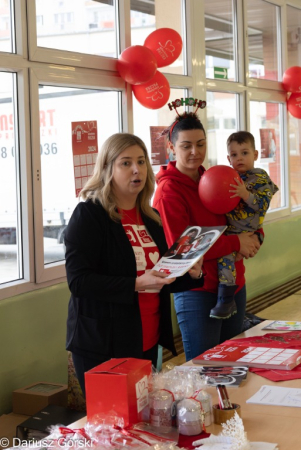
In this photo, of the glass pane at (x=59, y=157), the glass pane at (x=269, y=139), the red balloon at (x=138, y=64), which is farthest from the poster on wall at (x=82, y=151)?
the glass pane at (x=269, y=139)

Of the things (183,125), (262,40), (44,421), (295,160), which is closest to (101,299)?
(183,125)

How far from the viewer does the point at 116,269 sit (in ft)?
7.46

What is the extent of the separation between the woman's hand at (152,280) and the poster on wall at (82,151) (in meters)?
2.12

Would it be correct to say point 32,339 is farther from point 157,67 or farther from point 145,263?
point 157,67

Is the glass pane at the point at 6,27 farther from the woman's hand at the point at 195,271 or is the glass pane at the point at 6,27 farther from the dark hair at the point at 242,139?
the woman's hand at the point at 195,271

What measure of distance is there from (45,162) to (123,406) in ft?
8.65

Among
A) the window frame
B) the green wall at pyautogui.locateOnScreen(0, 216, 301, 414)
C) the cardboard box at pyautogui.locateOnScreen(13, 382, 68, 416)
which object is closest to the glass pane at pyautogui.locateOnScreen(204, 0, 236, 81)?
the window frame

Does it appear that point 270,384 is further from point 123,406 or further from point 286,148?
point 286,148

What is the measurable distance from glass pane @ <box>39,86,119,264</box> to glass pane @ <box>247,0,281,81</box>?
3.08 meters

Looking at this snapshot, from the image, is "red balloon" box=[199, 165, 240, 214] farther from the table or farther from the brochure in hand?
the table

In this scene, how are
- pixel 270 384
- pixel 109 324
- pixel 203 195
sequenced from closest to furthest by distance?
pixel 270 384 < pixel 109 324 < pixel 203 195

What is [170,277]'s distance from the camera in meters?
2.08

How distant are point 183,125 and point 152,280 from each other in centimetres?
91

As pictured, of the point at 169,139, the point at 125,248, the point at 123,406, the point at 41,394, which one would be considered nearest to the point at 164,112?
the point at 169,139
